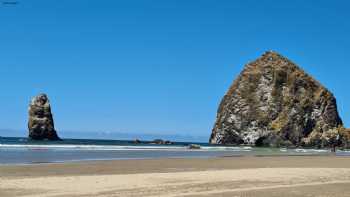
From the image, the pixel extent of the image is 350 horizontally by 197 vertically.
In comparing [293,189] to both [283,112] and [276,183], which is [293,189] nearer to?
[276,183]

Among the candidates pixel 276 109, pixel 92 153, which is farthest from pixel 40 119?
pixel 92 153

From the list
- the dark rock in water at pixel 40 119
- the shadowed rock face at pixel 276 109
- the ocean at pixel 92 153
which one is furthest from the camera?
the dark rock in water at pixel 40 119

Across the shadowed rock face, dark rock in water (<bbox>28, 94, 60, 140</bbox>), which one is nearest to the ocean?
the shadowed rock face

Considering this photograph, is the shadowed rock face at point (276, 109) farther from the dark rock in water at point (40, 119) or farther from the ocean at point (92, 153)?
the dark rock in water at point (40, 119)

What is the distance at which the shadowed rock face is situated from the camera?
120250 millimetres

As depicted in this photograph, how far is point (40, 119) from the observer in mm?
130750

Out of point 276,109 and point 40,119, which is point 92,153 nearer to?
point 276,109

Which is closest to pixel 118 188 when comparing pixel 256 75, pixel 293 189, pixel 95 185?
pixel 95 185

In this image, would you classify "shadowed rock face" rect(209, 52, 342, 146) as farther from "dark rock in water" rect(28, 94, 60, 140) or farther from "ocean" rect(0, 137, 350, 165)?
"dark rock in water" rect(28, 94, 60, 140)

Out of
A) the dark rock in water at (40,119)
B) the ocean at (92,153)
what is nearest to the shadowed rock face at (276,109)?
the ocean at (92,153)

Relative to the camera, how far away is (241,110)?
126 metres

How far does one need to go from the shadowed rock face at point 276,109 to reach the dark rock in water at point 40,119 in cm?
4113

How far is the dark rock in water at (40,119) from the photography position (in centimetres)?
13012

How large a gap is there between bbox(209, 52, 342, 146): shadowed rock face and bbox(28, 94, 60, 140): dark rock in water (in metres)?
41.1
